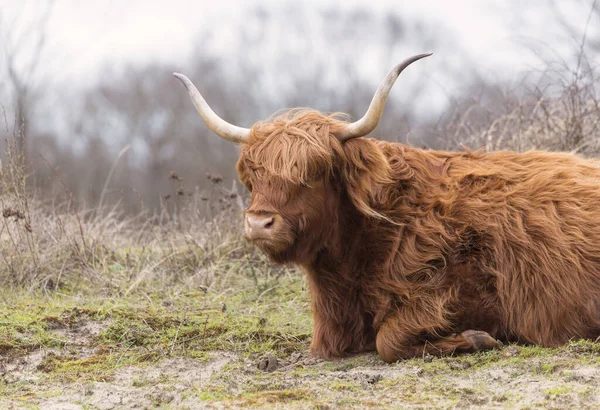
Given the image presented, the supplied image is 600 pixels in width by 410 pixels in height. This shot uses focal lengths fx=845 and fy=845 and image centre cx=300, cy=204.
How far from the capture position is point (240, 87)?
3094 centimetres

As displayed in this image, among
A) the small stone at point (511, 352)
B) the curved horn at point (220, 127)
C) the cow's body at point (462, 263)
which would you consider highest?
the curved horn at point (220, 127)

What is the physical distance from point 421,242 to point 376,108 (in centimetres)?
76

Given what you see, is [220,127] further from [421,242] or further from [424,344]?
[424,344]

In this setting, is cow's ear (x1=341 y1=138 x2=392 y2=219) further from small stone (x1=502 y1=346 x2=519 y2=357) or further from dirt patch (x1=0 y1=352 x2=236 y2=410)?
dirt patch (x1=0 y1=352 x2=236 y2=410)

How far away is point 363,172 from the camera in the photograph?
4543mm

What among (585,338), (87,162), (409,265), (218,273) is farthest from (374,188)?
(87,162)

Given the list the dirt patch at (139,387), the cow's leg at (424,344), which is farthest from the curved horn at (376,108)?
the dirt patch at (139,387)

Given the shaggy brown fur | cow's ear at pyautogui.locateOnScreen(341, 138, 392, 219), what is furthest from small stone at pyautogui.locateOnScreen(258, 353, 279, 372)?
cow's ear at pyautogui.locateOnScreen(341, 138, 392, 219)

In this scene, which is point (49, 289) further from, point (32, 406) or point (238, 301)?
point (32, 406)

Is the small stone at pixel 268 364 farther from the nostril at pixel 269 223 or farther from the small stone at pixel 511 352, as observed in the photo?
the small stone at pixel 511 352

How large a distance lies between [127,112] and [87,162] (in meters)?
4.52

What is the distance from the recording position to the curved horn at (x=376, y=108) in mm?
4230

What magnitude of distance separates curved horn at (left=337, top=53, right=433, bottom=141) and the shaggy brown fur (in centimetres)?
8

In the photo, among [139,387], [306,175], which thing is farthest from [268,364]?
[306,175]
